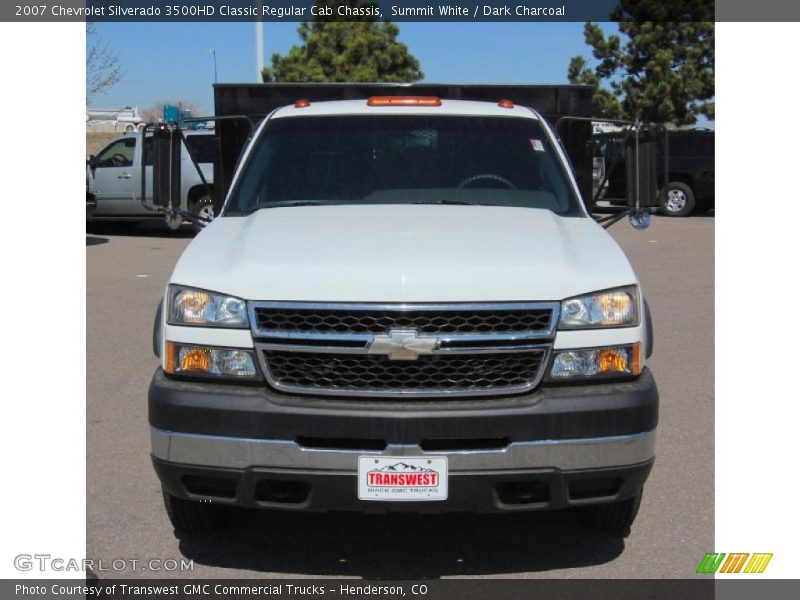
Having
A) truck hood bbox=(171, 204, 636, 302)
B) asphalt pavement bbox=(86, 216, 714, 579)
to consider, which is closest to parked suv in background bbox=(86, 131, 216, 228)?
asphalt pavement bbox=(86, 216, 714, 579)

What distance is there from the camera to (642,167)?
5965 millimetres

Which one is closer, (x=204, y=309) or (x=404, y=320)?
(x=404, y=320)

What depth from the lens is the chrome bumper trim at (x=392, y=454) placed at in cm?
403

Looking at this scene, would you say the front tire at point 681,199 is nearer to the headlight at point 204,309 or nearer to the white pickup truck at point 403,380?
the white pickup truck at point 403,380

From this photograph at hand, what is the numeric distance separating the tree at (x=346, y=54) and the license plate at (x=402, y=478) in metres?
25.4

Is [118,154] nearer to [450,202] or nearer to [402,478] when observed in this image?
[450,202]

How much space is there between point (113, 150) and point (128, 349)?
38.0 ft

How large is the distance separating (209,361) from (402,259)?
0.86 meters

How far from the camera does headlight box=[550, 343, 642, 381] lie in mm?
4156

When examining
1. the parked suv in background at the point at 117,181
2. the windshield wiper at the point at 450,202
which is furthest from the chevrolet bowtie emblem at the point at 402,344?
the parked suv in background at the point at 117,181

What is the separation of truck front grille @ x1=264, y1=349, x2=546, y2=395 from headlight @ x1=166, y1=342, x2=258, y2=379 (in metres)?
0.09

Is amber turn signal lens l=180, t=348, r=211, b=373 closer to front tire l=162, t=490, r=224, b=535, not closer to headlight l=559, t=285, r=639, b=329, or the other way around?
front tire l=162, t=490, r=224, b=535

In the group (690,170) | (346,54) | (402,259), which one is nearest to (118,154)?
(346,54)
